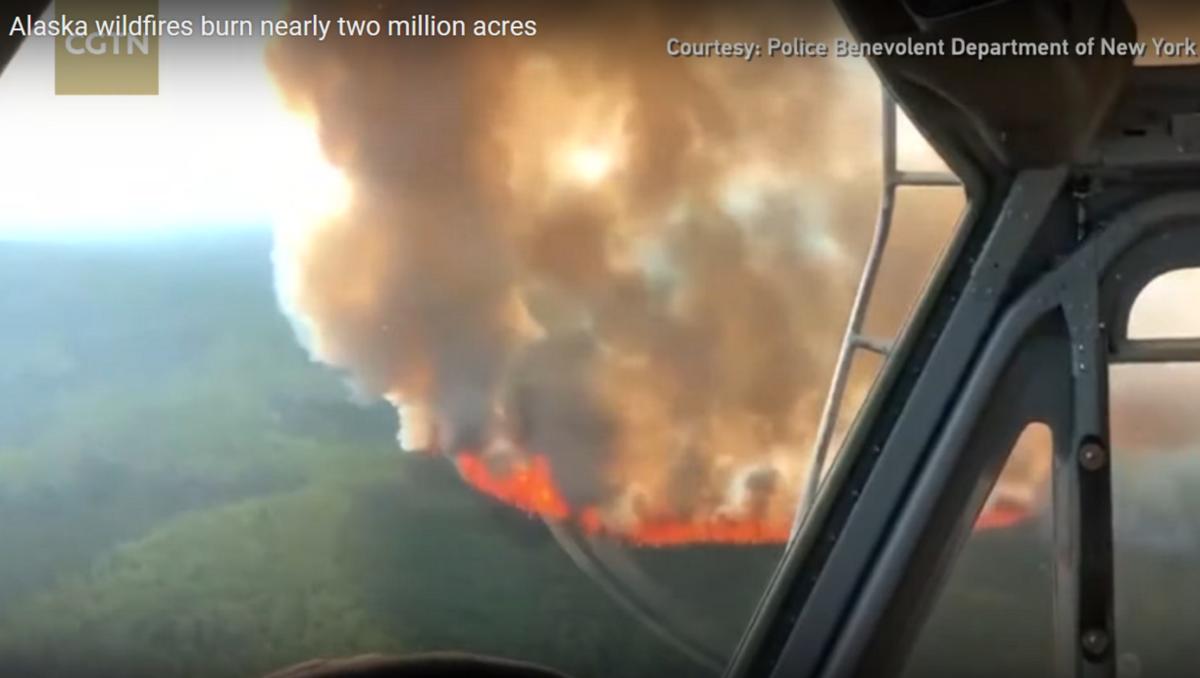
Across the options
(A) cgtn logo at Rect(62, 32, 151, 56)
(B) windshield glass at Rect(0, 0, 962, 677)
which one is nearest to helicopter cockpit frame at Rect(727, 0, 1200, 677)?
(B) windshield glass at Rect(0, 0, 962, 677)

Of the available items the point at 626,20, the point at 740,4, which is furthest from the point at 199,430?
the point at 740,4

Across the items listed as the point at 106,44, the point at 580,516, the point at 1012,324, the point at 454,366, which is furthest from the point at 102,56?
the point at 1012,324

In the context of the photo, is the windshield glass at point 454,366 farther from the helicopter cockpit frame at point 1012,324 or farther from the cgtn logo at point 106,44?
the helicopter cockpit frame at point 1012,324

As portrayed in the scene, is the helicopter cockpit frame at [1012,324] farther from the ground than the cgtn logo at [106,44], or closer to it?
closer to it

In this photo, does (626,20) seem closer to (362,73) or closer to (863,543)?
(362,73)

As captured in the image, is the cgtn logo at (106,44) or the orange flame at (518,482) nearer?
Answer: the cgtn logo at (106,44)

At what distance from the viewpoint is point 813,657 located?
3.96ft

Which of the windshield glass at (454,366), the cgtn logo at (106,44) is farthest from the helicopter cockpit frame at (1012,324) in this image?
the cgtn logo at (106,44)

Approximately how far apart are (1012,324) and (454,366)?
966 millimetres

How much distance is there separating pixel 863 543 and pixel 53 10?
4.39ft

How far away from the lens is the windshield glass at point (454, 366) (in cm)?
184

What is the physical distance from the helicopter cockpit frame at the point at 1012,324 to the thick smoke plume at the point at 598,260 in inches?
25.4

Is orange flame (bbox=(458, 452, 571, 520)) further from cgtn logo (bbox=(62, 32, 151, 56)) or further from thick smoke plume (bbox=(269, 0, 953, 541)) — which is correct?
cgtn logo (bbox=(62, 32, 151, 56))

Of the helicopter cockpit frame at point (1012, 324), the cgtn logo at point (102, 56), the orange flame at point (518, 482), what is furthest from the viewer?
the orange flame at point (518, 482)
